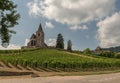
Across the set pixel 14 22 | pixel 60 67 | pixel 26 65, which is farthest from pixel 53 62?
pixel 14 22

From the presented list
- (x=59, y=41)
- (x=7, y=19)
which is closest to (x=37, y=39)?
(x=59, y=41)

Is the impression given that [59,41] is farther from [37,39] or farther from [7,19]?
[7,19]

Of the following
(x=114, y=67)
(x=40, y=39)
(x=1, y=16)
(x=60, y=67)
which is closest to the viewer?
(x=1, y=16)

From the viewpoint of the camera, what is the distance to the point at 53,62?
76.9 m

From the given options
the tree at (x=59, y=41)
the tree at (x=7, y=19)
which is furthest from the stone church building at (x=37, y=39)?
the tree at (x=7, y=19)

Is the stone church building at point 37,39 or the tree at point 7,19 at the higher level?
the stone church building at point 37,39

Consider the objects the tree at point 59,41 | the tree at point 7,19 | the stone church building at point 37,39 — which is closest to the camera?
the tree at point 7,19

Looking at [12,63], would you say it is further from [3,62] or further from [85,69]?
[85,69]

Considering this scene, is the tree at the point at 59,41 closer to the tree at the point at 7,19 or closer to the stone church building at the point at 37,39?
the stone church building at the point at 37,39

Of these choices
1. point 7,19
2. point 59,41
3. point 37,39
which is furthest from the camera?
point 37,39

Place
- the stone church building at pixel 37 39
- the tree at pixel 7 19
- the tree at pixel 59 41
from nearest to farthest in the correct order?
the tree at pixel 7 19
the tree at pixel 59 41
the stone church building at pixel 37 39

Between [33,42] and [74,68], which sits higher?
[33,42]

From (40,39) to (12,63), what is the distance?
11114 cm

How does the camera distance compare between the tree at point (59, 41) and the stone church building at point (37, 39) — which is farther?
the stone church building at point (37, 39)
